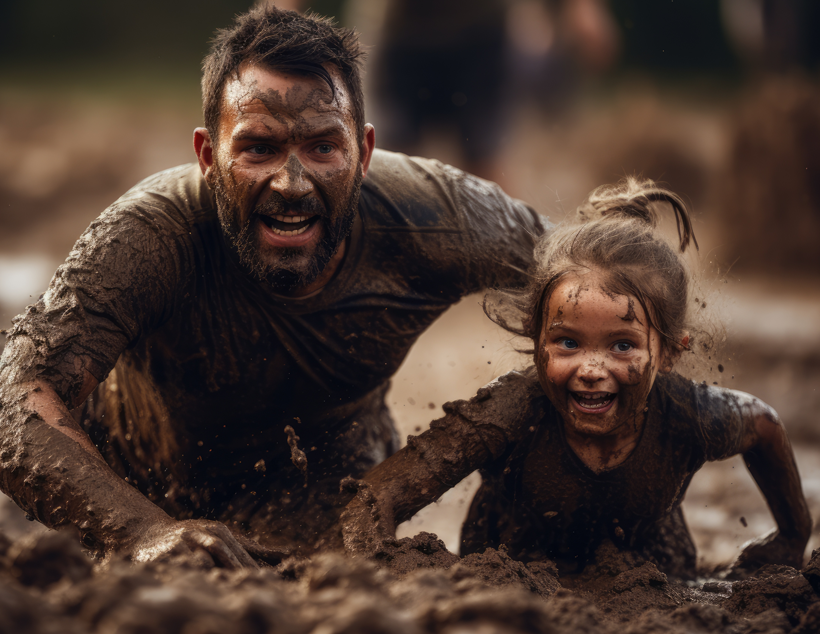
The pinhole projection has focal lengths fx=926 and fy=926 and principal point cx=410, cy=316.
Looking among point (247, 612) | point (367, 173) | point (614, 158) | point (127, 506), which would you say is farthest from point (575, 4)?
point (247, 612)

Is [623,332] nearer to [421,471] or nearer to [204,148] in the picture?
[421,471]

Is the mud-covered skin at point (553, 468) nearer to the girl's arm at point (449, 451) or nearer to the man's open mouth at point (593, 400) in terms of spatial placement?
the girl's arm at point (449, 451)

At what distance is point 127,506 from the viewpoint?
6.71ft

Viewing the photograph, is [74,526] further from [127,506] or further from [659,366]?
[659,366]

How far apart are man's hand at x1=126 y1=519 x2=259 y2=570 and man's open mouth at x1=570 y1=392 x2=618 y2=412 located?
89cm

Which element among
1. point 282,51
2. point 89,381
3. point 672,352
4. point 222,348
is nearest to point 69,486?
point 89,381

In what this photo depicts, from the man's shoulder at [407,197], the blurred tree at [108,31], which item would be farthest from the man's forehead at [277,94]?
the blurred tree at [108,31]

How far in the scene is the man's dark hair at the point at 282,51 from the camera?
7.48ft

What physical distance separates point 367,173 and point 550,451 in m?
0.93

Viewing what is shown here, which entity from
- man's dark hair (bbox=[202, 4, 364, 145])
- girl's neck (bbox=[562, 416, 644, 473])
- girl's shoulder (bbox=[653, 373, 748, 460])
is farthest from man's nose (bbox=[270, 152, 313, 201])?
girl's shoulder (bbox=[653, 373, 748, 460])

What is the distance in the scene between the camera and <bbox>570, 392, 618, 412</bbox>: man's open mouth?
7.59 ft

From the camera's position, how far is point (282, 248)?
91.4 inches

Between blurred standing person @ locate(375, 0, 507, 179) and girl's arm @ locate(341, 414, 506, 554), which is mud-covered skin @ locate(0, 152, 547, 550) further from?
blurred standing person @ locate(375, 0, 507, 179)

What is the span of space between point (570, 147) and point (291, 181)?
8041 mm
